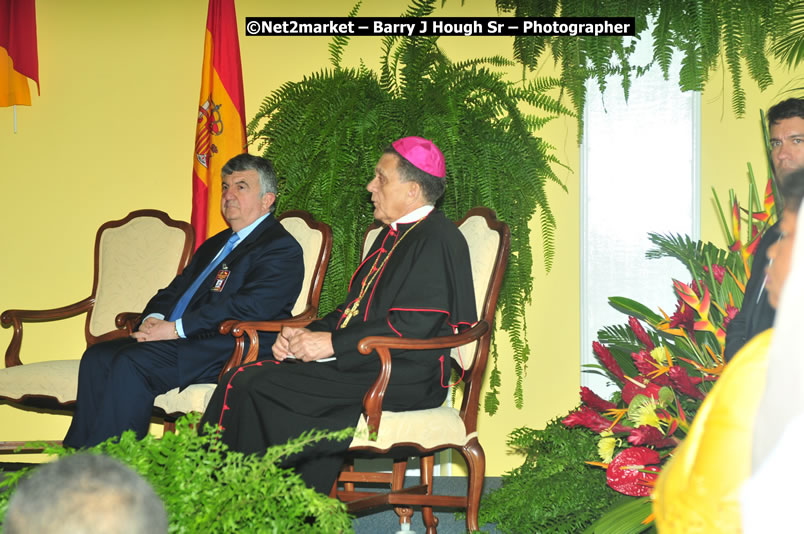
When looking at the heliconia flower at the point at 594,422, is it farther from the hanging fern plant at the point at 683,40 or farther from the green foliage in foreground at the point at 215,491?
the hanging fern plant at the point at 683,40

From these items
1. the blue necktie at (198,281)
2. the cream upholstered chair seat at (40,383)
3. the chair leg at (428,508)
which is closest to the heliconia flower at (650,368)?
the chair leg at (428,508)

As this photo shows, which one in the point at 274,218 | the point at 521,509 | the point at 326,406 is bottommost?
the point at 521,509

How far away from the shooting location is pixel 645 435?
7.60 ft

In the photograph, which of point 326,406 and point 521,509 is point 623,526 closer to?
point 521,509

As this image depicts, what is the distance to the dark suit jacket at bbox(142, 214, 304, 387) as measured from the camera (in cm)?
334

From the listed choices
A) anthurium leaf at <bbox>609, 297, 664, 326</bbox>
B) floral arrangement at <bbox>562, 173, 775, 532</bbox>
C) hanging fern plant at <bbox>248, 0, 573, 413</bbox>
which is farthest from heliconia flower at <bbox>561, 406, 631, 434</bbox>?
hanging fern plant at <bbox>248, 0, 573, 413</bbox>

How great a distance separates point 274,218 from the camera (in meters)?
3.74

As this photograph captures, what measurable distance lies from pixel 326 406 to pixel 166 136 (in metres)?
2.31

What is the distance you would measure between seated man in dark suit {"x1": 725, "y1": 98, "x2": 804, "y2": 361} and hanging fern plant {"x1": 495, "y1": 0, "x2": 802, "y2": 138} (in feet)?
2.80

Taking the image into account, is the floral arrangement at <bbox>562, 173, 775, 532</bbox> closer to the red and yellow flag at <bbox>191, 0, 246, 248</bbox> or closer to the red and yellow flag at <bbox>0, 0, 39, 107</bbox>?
the red and yellow flag at <bbox>191, 0, 246, 248</bbox>

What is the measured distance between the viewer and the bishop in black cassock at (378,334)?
109 inches

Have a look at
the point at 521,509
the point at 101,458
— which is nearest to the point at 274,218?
the point at 521,509

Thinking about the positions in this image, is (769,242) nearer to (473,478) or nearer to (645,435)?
(645,435)

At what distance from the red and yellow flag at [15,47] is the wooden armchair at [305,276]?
177 centimetres
